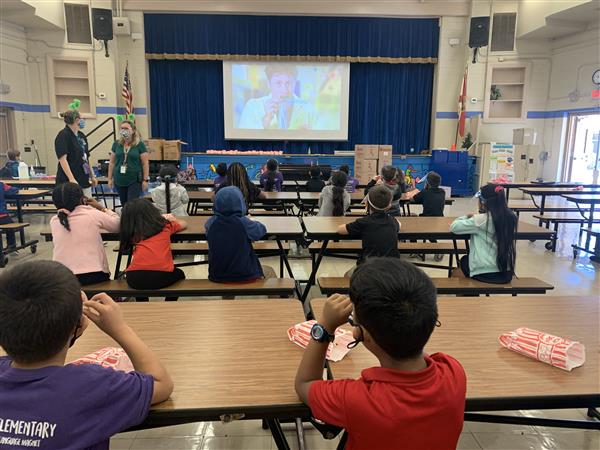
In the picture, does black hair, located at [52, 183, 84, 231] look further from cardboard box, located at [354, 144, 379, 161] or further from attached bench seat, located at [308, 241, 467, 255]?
cardboard box, located at [354, 144, 379, 161]

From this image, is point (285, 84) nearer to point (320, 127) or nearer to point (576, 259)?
point (320, 127)

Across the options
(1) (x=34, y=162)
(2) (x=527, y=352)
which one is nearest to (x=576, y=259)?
(2) (x=527, y=352)

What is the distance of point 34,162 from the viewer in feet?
34.9

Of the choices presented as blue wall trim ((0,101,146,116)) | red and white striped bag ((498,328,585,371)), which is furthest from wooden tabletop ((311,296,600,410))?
blue wall trim ((0,101,146,116))

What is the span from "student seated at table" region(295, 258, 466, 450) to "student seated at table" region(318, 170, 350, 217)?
3478mm

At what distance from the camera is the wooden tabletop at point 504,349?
4.20 ft

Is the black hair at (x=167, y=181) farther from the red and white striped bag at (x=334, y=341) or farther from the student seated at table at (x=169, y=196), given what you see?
the red and white striped bag at (x=334, y=341)

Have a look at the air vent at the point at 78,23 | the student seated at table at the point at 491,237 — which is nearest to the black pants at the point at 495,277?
the student seated at table at the point at 491,237

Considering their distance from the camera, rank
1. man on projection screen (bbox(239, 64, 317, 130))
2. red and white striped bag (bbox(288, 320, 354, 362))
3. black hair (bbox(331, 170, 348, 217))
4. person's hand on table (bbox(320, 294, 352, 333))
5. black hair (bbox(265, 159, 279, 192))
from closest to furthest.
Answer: person's hand on table (bbox(320, 294, 352, 333)) < red and white striped bag (bbox(288, 320, 354, 362)) < black hair (bbox(331, 170, 348, 217)) < black hair (bbox(265, 159, 279, 192)) < man on projection screen (bbox(239, 64, 317, 130))

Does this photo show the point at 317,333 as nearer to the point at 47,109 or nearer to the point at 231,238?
the point at 231,238

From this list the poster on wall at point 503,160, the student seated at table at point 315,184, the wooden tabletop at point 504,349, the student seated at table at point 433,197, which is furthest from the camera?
the poster on wall at point 503,160

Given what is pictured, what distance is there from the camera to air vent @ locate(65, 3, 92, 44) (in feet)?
34.4

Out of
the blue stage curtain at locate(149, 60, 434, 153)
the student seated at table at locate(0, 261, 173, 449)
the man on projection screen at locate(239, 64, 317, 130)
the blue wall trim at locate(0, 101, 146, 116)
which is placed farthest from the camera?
the blue stage curtain at locate(149, 60, 434, 153)

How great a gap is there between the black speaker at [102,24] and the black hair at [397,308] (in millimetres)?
11590
